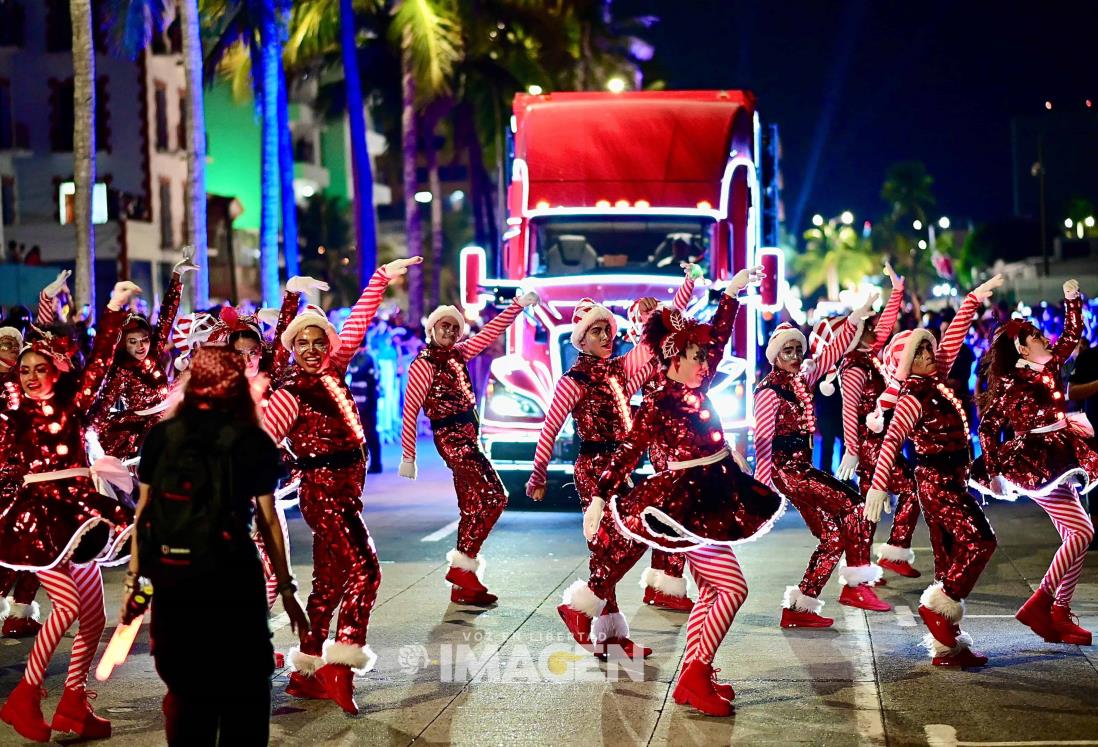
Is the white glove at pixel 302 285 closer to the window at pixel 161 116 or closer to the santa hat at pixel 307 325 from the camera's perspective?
the santa hat at pixel 307 325

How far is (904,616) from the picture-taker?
9.75 m

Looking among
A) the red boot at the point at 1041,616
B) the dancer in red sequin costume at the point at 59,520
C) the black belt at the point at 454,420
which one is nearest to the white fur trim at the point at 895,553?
the red boot at the point at 1041,616

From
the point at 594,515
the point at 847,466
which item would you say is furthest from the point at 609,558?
the point at 847,466

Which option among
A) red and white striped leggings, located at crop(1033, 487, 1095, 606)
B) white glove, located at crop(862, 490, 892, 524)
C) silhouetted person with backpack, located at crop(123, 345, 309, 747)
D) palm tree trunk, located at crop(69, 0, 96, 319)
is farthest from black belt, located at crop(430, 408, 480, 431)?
palm tree trunk, located at crop(69, 0, 96, 319)

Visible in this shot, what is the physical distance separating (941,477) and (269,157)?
20.6 m

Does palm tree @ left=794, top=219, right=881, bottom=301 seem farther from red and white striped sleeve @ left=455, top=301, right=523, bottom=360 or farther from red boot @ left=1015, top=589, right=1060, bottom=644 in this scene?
red boot @ left=1015, top=589, right=1060, bottom=644

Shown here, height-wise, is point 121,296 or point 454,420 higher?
point 121,296

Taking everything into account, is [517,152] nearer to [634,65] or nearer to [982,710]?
[982,710]

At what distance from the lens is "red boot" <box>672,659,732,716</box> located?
24.0ft

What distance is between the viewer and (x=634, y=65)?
178ft

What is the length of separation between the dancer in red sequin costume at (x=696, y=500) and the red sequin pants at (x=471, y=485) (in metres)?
2.81

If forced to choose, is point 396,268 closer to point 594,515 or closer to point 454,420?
point 594,515

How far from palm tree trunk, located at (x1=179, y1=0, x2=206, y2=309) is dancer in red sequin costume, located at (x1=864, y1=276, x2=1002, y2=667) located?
16013 millimetres

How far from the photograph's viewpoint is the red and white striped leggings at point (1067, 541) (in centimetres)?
→ 874
